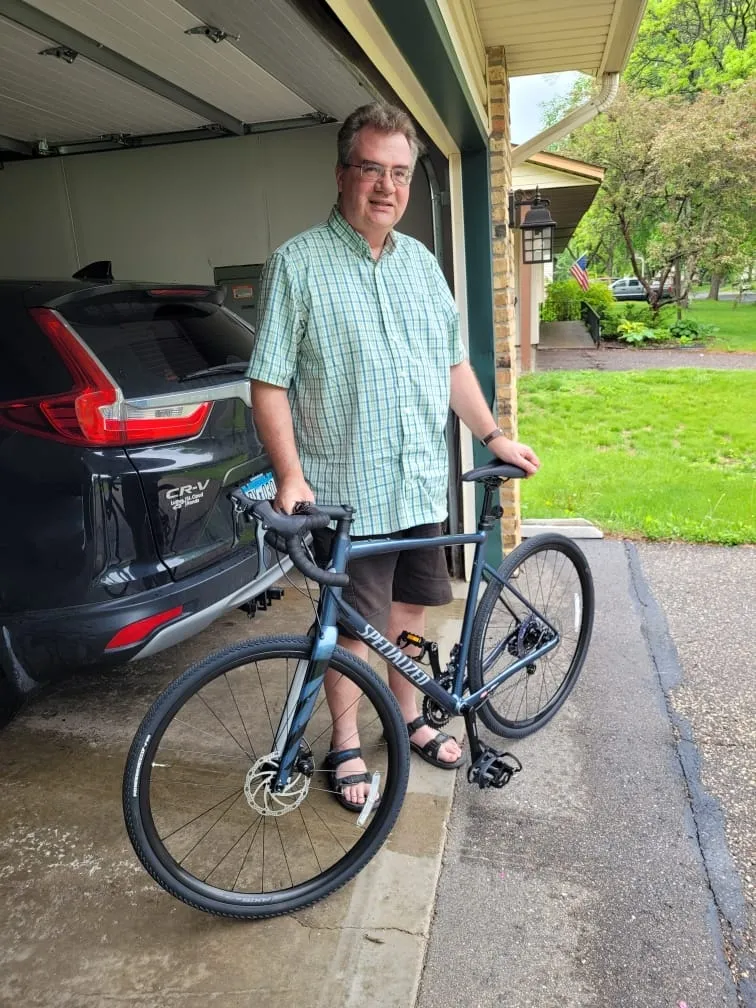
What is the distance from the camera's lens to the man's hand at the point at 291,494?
185cm

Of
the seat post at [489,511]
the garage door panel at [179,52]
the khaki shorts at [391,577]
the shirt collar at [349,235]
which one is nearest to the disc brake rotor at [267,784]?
the khaki shorts at [391,577]

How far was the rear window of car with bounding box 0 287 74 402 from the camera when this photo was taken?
2.23 m

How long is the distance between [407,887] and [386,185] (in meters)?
1.92

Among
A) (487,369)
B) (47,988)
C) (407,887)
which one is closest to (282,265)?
(407,887)

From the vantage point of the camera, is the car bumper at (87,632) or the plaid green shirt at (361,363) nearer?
the plaid green shirt at (361,363)

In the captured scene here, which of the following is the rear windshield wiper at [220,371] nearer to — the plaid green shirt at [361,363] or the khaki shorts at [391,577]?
the plaid green shirt at [361,363]

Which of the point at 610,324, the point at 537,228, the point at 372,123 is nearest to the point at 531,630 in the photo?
the point at 372,123

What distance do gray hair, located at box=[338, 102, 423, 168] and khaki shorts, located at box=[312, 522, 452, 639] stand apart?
103 cm

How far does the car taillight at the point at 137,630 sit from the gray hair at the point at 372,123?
55.9 inches

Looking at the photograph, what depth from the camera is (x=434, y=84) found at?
8.73 feet

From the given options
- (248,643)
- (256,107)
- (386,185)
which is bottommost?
(248,643)

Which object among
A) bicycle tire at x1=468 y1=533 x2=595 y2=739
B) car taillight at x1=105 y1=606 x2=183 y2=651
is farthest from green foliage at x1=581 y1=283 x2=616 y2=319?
car taillight at x1=105 y1=606 x2=183 y2=651

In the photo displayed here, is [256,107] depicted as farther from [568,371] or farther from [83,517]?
[568,371]

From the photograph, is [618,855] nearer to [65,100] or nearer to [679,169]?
[65,100]
